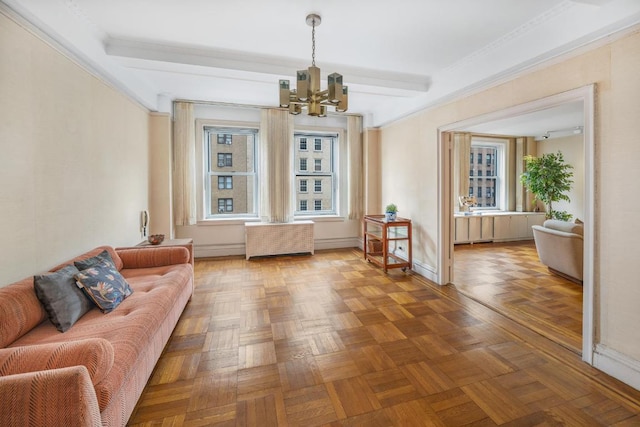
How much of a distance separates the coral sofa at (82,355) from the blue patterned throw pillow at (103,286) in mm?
53

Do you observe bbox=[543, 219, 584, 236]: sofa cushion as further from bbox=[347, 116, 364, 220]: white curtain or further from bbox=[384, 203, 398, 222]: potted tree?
bbox=[347, 116, 364, 220]: white curtain

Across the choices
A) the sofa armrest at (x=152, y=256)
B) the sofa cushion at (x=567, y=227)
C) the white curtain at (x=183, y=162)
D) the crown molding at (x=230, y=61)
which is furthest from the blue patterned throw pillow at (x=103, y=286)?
the sofa cushion at (x=567, y=227)

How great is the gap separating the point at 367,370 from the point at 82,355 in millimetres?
1671

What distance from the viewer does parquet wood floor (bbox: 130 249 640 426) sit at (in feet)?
5.46

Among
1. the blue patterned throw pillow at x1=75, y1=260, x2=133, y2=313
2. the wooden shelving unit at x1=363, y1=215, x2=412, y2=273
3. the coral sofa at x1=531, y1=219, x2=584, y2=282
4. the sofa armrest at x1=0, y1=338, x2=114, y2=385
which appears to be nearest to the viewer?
the sofa armrest at x1=0, y1=338, x2=114, y2=385

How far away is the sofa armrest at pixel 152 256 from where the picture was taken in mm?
2957

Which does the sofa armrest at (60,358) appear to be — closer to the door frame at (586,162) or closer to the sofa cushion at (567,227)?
the door frame at (586,162)

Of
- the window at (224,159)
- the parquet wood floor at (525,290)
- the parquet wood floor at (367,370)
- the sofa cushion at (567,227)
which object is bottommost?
the parquet wood floor at (367,370)

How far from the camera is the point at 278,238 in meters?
5.26

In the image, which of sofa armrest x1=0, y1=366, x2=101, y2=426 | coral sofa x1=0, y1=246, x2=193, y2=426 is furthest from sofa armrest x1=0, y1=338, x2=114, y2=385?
sofa armrest x1=0, y1=366, x2=101, y2=426

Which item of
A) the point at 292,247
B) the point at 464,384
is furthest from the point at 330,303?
the point at 292,247

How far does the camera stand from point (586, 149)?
2145 millimetres

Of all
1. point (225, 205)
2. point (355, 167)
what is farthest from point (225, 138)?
point (355, 167)

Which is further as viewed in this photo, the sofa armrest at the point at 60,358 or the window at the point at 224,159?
the window at the point at 224,159
